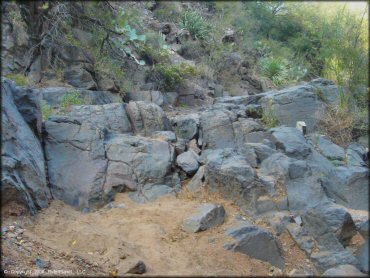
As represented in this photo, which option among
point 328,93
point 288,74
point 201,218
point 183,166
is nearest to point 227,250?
point 201,218

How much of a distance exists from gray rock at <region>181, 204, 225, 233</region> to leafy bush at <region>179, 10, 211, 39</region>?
30.6ft

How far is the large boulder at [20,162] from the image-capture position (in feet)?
19.4

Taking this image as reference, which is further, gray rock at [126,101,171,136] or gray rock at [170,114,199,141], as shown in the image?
gray rock at [170,114,199,141]

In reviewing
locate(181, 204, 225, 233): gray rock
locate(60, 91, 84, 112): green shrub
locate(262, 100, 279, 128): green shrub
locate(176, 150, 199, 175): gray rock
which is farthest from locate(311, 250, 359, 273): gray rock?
locate(60, 91, 84, 112): green shrub

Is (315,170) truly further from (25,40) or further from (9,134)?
(25,40)

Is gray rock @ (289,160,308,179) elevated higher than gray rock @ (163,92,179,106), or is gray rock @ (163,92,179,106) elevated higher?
gray rock @ (289,160,308,179)

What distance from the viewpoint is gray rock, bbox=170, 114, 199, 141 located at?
9141 mm

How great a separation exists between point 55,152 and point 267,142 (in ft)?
12.4

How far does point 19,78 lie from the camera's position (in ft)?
31.2

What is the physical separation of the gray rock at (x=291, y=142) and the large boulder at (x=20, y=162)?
4.16 m

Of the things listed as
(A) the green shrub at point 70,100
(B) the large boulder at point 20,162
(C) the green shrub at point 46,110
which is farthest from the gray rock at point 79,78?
(B) the large boulder at point 20,162

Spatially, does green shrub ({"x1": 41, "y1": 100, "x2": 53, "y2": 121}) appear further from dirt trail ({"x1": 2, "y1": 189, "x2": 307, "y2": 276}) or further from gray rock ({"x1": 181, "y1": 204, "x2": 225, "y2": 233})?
gray rock ({"x1": 181, "y1": 204, "x2": 225, "y2": 233})

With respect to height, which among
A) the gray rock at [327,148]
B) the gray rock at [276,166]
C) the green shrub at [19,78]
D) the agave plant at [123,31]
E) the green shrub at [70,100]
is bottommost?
the gray rock at [327,148]

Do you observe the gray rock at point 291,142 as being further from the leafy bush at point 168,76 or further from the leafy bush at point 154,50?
the leafy bush at point 154,50
